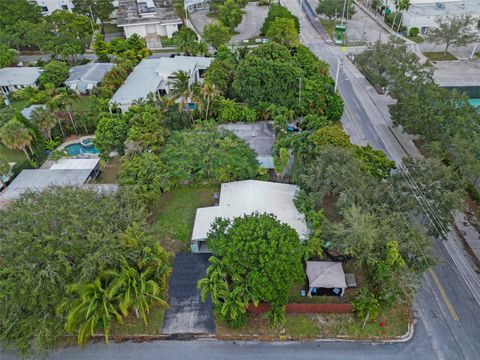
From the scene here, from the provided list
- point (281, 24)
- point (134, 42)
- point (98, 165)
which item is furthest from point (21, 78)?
point (281, 24)

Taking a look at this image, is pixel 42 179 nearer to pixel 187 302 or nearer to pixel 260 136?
pixel 187 302

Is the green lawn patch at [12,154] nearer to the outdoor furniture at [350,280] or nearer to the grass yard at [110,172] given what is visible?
the grass yard at [110,172]

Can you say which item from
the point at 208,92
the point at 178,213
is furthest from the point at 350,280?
the point at 208,92

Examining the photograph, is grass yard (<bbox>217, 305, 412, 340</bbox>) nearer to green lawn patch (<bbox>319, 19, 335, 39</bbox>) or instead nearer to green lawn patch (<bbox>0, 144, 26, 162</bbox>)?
green lawn patch (<bbox>0, 144, 26, 162</bbox>)

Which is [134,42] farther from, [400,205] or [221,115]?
[400,205]

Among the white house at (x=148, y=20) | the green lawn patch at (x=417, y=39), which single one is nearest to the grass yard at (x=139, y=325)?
the white house at (x=148, y=20)

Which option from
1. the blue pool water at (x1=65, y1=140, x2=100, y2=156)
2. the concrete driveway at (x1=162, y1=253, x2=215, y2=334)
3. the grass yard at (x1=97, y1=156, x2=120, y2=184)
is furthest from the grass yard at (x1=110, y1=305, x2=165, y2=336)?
the blue pool water at (x1=65, y1=140, x2=100, y2=156)
